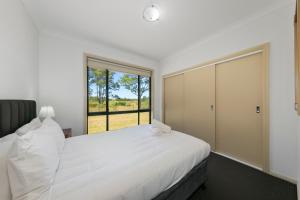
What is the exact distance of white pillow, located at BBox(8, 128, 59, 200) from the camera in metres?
0.66

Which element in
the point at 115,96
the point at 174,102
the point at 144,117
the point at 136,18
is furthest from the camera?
the point at 144,117

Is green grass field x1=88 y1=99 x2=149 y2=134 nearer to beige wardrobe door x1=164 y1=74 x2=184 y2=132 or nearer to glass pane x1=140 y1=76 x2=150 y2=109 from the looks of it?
glass pane x1=140 y1=76 x2=150 y2=109

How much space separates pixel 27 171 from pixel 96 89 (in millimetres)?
2626

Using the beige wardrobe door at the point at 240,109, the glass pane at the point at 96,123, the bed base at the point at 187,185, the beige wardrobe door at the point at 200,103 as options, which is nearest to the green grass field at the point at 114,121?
the glass pane at the point at 96,123

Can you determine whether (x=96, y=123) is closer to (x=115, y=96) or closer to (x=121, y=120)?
(x=121, y=120)

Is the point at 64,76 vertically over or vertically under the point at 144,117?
over

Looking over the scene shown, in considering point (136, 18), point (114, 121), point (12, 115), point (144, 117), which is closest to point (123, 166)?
point (12, 115)

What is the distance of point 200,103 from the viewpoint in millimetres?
2934

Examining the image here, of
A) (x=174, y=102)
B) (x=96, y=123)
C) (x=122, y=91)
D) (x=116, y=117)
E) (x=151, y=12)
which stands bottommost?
(x=96, y=123)

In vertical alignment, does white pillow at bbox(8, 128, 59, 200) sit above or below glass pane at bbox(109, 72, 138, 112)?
below

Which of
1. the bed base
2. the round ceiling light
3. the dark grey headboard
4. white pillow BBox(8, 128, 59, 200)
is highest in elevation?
the round ceiling light

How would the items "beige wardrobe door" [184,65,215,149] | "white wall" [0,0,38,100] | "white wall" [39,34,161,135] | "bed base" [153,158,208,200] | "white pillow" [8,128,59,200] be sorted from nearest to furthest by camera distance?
"white pillow" [8,128,59,200] < "bed base" [153,158,208,200] < "white wall" [0,0,38,100] < "white wall" [39,34,161,135] < "beige wardrobe door" [184,65,215,149]

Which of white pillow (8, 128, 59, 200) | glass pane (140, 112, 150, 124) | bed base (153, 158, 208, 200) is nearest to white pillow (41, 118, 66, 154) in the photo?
white pillow (8, 128, 59, 200)

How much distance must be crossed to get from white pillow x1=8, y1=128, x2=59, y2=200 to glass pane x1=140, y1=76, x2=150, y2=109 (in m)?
3.26
